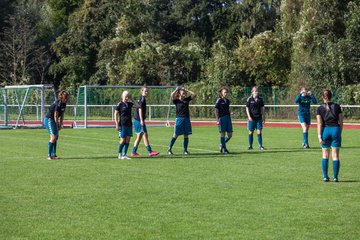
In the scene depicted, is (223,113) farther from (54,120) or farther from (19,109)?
(19,109)

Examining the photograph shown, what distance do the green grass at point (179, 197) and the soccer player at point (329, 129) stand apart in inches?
18.9

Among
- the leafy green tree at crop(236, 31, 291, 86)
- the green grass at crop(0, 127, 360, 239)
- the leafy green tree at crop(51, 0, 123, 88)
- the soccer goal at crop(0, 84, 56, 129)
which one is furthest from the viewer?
the leafy green tree at crop(51, 0, 123, 88)

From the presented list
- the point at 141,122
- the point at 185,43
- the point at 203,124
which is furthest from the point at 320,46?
the point at 141,122

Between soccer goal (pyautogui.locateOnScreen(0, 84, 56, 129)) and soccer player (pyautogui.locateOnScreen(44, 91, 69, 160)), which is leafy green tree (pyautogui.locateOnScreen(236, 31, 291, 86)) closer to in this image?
soccer goal (pyautogui.locateOnScreen(0, 84, 56, 129))

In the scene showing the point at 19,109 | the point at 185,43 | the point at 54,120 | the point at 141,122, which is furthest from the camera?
the point at 185,43

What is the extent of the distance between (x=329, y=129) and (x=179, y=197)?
11.6 ft

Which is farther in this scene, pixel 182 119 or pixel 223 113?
pixel 223 113

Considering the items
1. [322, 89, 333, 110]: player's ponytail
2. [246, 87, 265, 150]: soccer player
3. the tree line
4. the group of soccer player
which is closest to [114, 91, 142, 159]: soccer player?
the group of soccer player

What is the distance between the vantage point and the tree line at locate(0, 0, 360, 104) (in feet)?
157

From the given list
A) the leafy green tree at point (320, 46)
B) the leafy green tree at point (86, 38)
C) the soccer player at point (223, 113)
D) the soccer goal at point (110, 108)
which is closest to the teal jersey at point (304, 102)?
the soccer player at point (223, 113)

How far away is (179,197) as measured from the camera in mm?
12047

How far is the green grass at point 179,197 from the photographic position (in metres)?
9.33

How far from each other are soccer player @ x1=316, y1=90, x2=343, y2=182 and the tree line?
30.7m

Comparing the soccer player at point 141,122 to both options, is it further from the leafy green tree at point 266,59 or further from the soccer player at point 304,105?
the leafy green tree at point 266,59
